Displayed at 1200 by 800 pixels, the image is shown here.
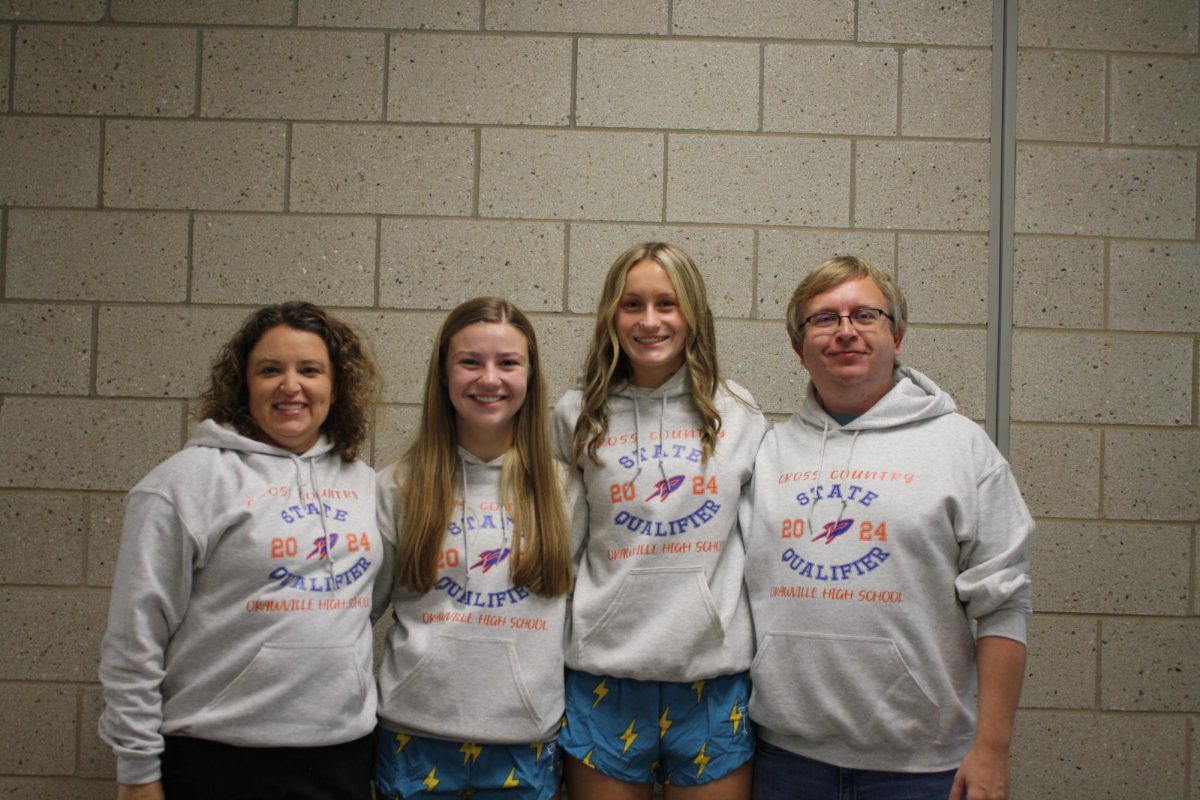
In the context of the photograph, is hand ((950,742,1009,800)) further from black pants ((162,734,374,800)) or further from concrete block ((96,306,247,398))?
concrete block ((96,306,247,398))

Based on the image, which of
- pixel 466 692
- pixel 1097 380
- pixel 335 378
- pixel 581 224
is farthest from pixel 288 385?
pixel 1097 380

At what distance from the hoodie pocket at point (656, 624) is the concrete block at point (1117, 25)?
1.75 meters

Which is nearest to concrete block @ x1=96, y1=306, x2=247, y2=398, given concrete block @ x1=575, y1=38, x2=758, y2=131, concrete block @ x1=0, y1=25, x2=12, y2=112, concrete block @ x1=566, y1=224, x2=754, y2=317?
concrete block @ x1=0, y1=25, x2=12, y2=112

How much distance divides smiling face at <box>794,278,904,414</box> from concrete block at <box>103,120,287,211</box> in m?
1.43

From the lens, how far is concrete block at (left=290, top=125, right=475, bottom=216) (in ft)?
6.91

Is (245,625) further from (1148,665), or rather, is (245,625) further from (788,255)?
(1148,665)

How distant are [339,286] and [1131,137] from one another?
7.06ft

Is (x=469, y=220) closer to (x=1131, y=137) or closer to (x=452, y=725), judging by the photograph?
(x=452, y=725)

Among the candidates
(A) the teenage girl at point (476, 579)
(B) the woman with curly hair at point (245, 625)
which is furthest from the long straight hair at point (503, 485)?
(B) the woman with curly hair at point (245, 625)

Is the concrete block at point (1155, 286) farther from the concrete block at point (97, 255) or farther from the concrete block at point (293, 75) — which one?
the concrete block at point (97, 255)

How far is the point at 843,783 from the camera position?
150 cm

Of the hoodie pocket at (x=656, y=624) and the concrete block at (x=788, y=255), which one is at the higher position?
the concrete block at (x=788, y=255)

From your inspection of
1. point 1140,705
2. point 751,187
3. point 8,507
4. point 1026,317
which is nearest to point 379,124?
point 751,187

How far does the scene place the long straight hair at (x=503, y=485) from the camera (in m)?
1.58
